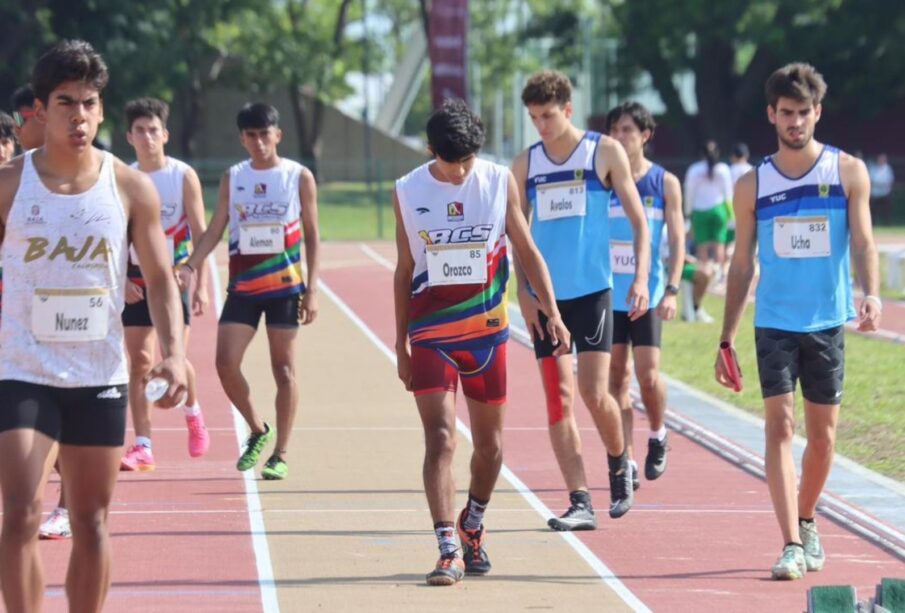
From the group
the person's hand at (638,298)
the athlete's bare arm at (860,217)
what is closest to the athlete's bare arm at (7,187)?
the athlete's bare arm at (860,217)

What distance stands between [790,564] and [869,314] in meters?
1.12

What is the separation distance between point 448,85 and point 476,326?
4022 centimetres

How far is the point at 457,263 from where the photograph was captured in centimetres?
764

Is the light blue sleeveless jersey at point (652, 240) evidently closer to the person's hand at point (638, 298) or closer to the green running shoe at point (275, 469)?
the person's hand at point (638, 298)

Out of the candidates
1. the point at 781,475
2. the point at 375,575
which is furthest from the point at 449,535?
the point at 781,475

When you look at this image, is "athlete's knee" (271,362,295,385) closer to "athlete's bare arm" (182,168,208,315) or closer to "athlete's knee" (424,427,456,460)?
"athlete's bare arm" (182,168,208,315)

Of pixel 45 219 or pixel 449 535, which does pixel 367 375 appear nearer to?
pixel 449 535

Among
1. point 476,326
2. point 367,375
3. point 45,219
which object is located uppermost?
point 45,219

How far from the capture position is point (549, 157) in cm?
908

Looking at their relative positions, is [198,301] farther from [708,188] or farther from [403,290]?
[708,188]

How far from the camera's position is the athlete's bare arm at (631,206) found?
9078 mm

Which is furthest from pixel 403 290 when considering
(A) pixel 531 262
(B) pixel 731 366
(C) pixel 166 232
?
(C) pixel 166 232

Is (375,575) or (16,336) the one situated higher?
(16,336)

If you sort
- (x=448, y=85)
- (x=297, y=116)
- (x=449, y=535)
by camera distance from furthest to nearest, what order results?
(x=297, y=116), (x=448, y=85), (x=449, y=535)
